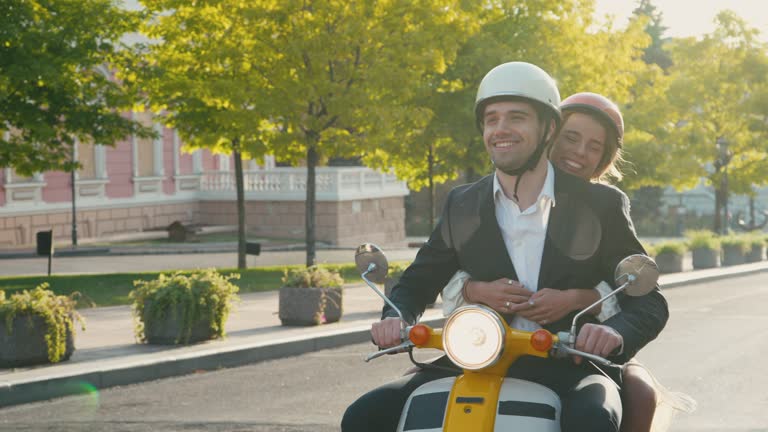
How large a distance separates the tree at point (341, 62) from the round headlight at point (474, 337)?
19741 mm

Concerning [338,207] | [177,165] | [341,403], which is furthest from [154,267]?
[341,403]

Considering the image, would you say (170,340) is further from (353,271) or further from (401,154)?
(401,154)

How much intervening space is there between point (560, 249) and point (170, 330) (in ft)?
29.0

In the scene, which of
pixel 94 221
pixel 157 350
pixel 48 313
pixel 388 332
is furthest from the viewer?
pixel 94 221

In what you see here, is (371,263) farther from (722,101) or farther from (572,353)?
(722,101)

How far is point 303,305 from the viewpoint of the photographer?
47.1 feet

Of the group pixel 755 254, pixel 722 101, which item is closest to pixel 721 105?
pixel 722 101

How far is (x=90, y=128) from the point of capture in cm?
2125

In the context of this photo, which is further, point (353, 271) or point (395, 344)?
point (353, 271)

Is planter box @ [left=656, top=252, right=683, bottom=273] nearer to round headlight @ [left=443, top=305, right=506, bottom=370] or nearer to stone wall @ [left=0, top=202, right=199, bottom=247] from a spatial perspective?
stone wall @ [left=0, top=202, right=199, bottom=247]

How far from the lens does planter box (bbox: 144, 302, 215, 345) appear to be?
1216 centimetres

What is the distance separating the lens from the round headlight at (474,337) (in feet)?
10.8

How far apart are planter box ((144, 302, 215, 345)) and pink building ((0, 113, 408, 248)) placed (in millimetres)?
23143

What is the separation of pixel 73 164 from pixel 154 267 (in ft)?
18.0
